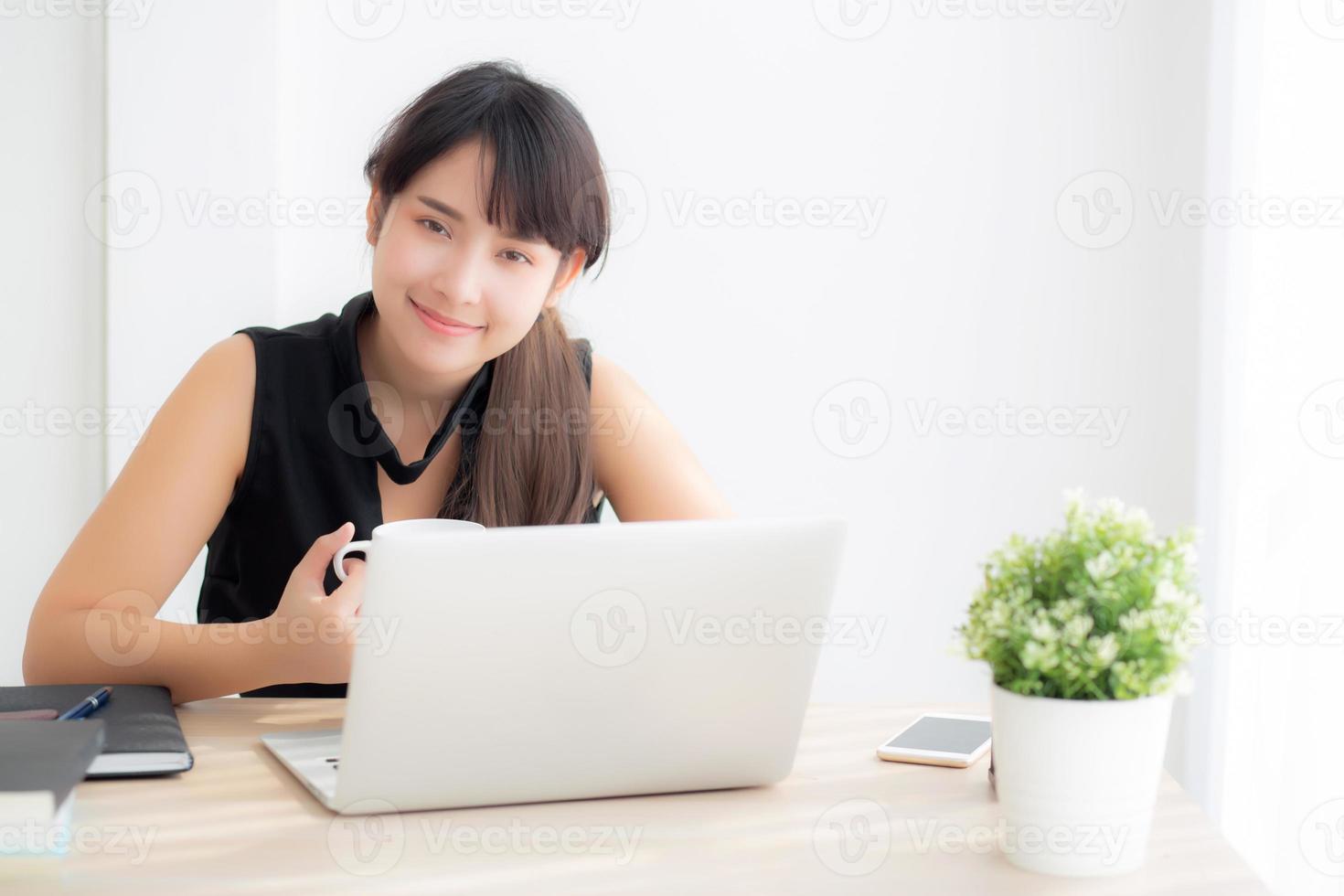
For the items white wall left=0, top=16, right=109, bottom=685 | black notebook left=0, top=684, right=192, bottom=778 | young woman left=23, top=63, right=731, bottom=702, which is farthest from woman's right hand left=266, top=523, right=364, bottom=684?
white wall left=0, top=16, right=109, bottom=685

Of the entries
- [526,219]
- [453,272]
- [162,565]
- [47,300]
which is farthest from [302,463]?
[47,300]

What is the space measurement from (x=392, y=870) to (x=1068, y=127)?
7.41 ft

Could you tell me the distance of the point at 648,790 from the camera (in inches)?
38.2

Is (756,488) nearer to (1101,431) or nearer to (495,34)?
(1101,431)

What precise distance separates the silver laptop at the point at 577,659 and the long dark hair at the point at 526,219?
699 mm

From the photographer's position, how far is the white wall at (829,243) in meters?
2.53

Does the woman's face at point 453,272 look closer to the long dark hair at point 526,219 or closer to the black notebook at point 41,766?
the long dark hair at point 526,219

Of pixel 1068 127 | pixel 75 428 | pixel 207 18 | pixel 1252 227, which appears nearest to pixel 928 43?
pixel 1068 127

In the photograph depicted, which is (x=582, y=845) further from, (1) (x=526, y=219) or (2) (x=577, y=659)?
(1) (x=526, y=219)

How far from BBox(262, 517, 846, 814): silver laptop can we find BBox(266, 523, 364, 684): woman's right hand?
0.82 feet

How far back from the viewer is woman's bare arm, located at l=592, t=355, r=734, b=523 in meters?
1.70

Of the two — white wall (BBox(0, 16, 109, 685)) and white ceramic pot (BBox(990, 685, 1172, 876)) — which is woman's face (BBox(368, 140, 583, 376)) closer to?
white ceramic pot (BBox(990, 685, 1172, 876))

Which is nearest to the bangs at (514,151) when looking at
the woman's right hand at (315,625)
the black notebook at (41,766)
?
the woman's right hand at (315,625)

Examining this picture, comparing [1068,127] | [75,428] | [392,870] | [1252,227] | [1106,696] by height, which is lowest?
[392,870]
